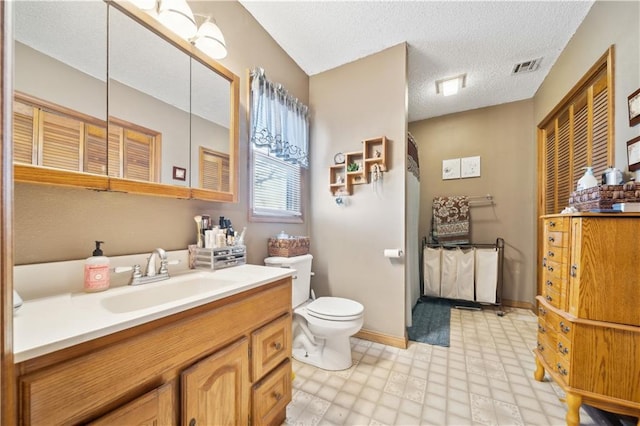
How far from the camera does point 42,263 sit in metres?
0.84

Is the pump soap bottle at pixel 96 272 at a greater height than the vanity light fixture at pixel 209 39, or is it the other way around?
the vanity light fixture at pixel 209 39

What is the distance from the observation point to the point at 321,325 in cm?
167

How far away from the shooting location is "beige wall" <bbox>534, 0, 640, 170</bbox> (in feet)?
4.36

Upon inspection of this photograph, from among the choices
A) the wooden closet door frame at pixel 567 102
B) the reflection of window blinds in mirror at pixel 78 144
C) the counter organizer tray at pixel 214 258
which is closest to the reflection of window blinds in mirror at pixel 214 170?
the reflection of window blinds in mirror at pixel 78 144

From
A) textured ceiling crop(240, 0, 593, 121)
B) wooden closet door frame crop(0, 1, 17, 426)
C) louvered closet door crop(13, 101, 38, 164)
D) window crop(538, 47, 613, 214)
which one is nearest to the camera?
wooden closet door frame crop(0, 1, 17, 426)

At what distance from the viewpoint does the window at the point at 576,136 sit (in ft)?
5.28

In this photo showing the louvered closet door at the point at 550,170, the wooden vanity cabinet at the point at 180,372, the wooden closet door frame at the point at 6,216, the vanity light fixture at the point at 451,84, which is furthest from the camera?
the vanity light fixture at the point at 451,84

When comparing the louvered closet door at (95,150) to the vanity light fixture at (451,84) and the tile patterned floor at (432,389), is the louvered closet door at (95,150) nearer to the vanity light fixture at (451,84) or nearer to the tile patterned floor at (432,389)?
the tile patterned floor at (432,389)

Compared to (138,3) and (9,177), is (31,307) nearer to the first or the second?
(9,177)

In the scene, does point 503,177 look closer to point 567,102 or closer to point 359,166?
point 567,102

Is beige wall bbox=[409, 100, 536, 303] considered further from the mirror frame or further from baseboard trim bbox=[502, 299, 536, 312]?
the mirror frame

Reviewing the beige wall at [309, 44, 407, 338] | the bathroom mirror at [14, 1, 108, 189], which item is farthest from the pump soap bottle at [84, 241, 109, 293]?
the beige wall at [309, 44, 407, 338]

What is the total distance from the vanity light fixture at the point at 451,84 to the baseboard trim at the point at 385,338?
265 cm

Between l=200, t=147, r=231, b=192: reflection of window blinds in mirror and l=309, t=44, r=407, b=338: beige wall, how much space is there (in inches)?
43.9
